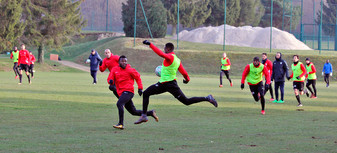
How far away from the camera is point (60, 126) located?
11.9m

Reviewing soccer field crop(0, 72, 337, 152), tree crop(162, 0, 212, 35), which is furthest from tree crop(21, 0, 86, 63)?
soccer field crop(0, 72, 337, 152)

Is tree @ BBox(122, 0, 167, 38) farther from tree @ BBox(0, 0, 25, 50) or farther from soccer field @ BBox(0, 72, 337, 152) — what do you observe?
soccer field @ BBox(0, 72, 337, 152)

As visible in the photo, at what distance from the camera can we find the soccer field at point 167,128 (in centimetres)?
924

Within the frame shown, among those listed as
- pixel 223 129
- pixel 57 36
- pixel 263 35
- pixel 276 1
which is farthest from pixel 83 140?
pixel 276 1

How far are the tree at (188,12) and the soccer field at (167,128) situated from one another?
57.6 metres

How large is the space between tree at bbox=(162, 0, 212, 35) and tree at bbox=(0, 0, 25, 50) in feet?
101

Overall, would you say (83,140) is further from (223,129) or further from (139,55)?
(139,55)

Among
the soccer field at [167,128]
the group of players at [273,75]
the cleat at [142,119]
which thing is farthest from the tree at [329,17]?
the cleat at [142,119]

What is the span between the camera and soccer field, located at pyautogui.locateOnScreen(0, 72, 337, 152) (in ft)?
30.3

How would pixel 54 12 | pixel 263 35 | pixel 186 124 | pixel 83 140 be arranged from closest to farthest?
1. pixel 83 140
2. pixel 186 124
3. pixel 54 12
4. pixel 263 35

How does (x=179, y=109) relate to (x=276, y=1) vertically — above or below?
below

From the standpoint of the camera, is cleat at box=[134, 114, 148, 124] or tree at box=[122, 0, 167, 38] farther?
tree at box=[122, 0, 167, 38]

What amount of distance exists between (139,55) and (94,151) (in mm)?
46658

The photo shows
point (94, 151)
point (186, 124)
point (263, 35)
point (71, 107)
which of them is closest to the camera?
point (94, 151)
